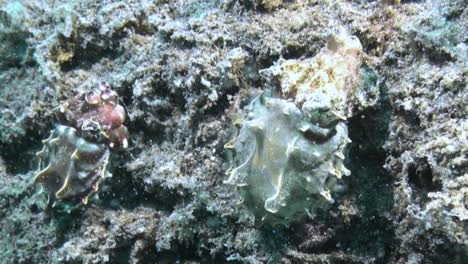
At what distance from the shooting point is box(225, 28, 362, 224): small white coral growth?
80.0 inches

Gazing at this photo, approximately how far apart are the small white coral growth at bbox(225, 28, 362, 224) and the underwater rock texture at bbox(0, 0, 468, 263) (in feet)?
0.88

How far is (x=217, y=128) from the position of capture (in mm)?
2668

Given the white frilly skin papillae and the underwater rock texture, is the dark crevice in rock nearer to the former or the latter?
the underwater rock texture

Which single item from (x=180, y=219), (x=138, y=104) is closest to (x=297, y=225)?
(x=180, y=219)

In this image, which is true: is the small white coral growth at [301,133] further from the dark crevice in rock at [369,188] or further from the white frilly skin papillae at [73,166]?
the white frilly skin papillae at [73,166]

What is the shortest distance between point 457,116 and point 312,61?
0.79 metres

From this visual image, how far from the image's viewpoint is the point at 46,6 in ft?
11.8

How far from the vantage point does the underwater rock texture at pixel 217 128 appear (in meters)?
2.08

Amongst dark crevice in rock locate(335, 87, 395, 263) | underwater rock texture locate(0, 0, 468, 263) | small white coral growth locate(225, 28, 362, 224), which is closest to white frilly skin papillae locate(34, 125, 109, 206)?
underwater rock texture locate(0, 0, 468, 263)

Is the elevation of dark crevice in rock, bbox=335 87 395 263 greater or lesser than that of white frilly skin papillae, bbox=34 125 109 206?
greater

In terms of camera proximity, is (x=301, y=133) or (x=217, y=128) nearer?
(x=301, y=133)

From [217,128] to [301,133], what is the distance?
785 millimetres

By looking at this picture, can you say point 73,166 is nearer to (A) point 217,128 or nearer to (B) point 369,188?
(A) point 217,128

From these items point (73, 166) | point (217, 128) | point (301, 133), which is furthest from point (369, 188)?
point (73, 166)
